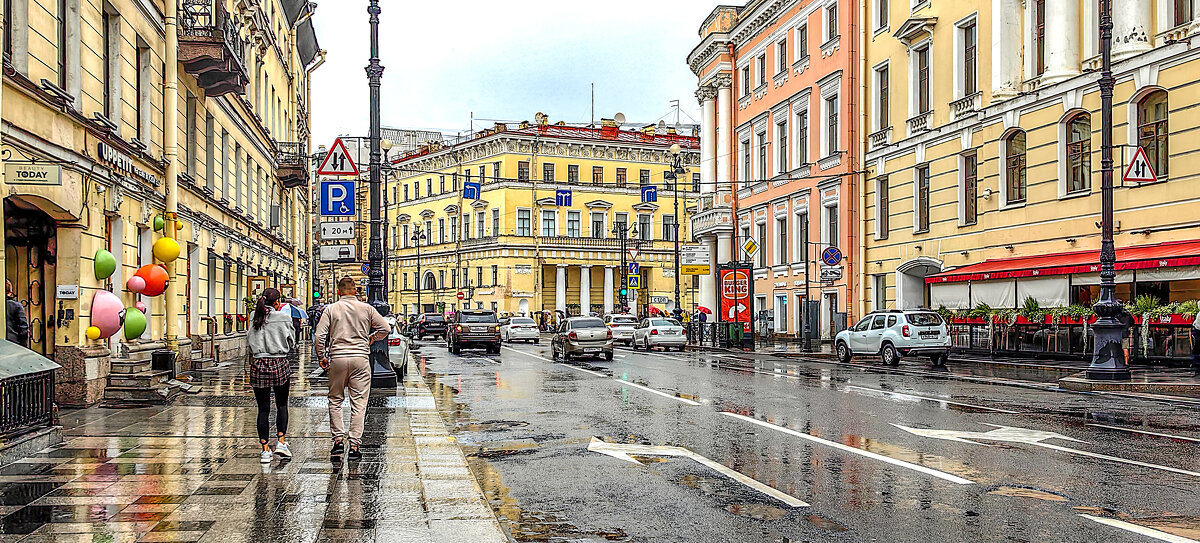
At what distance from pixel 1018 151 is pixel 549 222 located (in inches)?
2371

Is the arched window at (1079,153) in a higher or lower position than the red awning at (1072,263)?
higher

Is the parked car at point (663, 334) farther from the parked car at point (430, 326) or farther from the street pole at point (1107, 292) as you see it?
the street pole at point (1107, 292)

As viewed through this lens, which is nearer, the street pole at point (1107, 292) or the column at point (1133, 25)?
the street pole at point (1107, 292)

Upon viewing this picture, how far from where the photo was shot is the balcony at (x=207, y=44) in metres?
22.4

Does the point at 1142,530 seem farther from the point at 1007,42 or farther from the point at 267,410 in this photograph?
the point at 1007,42

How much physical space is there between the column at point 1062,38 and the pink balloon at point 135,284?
78.4ft

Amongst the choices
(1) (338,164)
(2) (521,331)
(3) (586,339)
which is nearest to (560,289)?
(2) (521,331)

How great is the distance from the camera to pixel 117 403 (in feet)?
52.9

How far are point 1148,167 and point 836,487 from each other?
680 inches

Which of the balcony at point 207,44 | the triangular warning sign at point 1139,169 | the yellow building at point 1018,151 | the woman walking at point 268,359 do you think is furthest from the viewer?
the yellow building at point 1018,151

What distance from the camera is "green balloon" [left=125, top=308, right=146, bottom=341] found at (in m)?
16.9

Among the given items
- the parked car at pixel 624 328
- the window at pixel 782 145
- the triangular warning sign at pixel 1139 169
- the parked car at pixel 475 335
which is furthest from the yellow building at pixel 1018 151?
the parked car at pixel 475 335

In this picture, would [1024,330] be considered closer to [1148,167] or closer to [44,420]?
[1148,167]

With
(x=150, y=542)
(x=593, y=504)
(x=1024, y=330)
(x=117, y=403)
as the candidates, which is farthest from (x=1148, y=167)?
(x=150, y=542)
